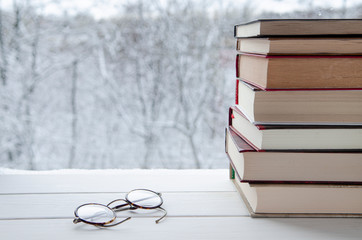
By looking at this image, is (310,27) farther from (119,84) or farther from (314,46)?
(119,84)

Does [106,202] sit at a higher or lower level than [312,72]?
lower

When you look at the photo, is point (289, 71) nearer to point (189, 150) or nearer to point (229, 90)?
point (229, 90)

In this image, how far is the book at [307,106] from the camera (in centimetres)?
66

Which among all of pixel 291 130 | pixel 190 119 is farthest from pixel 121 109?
pixel 291 130

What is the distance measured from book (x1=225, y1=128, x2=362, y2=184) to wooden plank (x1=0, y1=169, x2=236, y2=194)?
210 millimetres

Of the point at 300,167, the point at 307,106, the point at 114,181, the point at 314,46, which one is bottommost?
the point at 114,181

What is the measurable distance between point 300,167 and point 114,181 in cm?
46

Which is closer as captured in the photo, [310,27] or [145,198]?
[310,27]

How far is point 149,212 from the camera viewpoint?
2.45 ft

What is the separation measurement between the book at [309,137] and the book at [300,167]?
0.01 metres

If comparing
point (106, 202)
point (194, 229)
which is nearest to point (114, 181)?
point (106, 202)

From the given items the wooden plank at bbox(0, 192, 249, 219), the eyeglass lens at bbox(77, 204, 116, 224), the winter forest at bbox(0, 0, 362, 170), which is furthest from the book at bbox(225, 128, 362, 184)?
the winter forest at bbox(0, 0, 362, 170)

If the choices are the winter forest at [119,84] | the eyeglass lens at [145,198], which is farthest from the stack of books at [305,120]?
the winter forest at [119,84]

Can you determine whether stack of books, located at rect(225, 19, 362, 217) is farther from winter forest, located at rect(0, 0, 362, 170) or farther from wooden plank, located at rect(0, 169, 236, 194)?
winter forest, located at rect(0, 0, 362, 170)
